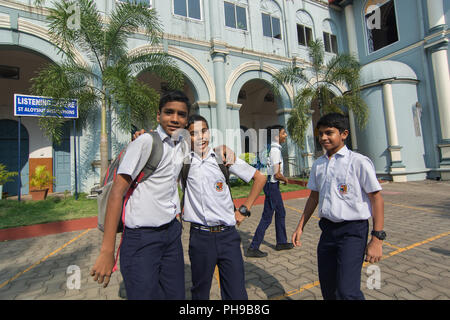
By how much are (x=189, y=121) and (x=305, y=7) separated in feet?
55.1

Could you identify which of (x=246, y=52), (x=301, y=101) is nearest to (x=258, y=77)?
(x=246, y=52)

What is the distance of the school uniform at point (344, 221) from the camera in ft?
5.60

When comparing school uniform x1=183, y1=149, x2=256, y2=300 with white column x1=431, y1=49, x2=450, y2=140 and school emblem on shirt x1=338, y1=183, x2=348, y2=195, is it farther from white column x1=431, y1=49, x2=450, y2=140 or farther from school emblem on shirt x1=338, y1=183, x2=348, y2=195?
white column x1=431, y1=49, x2=450, y2=140

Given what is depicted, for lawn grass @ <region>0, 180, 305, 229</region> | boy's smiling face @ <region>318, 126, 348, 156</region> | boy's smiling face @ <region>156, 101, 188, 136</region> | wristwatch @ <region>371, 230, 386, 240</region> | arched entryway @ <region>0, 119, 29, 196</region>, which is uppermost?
arched entryway @ <region>0, 119, 29, 196</region>

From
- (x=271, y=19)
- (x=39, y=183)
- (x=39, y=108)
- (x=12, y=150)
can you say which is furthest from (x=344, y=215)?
(x=271, y=19)

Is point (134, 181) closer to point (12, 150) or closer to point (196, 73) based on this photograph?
point (196, 73)

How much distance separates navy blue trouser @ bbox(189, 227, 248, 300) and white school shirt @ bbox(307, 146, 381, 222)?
809 mm

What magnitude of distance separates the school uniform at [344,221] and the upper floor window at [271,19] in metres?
13.8

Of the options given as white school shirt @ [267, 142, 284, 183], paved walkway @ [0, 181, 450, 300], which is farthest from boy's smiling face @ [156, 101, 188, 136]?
white school shirt @ [267, 142, 284, 183]

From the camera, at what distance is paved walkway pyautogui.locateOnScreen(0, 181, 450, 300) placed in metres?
2.65

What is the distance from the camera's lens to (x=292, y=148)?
1355 cm

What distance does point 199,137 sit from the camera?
1.96 meters

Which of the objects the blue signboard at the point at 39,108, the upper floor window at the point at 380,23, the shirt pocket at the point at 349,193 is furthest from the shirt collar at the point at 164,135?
the upper floor window at the point at 380,23

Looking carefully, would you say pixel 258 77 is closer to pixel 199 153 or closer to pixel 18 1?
pixel 18 1
